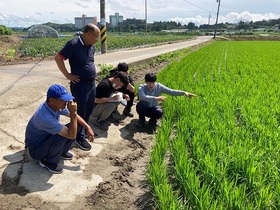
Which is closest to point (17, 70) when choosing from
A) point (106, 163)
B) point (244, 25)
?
point (106, 163)

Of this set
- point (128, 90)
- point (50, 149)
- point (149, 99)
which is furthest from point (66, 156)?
point (128, 90)

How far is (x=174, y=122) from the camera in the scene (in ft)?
13.9

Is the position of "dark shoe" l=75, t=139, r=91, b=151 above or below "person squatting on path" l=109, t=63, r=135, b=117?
below

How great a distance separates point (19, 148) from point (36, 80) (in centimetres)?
337

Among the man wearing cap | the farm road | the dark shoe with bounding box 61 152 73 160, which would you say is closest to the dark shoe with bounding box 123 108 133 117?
the farm road

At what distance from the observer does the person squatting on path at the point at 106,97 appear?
154 inches

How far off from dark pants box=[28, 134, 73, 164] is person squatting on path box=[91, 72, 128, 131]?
1311 millimetres

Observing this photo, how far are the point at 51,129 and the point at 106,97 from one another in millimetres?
1559

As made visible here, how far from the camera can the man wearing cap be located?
2.49 m

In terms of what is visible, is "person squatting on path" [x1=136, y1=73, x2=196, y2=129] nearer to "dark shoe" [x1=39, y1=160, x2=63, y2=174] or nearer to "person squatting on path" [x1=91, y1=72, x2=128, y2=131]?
"person squatting on path" [x1=91, y1=72, x2=128, y2=131]

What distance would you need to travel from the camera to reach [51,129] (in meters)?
2.54

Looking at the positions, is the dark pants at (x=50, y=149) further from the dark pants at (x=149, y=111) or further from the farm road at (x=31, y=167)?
the dark pants at (x=149, y=111)

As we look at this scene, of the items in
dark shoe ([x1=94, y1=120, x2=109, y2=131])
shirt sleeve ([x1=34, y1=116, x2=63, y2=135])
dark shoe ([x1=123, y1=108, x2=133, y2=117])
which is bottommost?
dark shoe ([x1=123, y1=108, x2=133, y2=117])

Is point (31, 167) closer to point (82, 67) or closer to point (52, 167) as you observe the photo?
point (52, 167)
